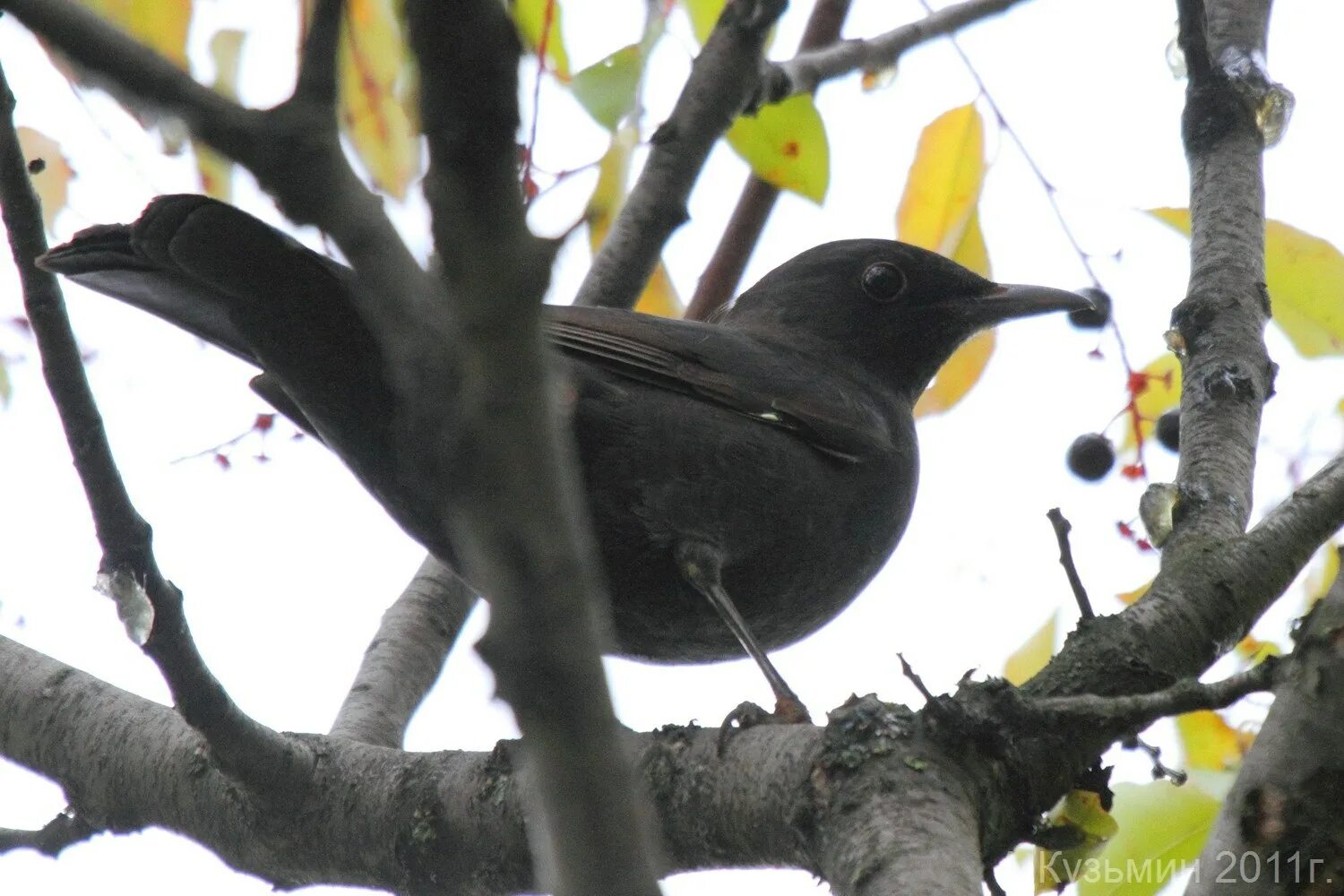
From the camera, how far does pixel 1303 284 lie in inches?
157

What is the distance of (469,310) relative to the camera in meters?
1.16

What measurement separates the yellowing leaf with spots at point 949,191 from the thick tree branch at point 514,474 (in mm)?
3293

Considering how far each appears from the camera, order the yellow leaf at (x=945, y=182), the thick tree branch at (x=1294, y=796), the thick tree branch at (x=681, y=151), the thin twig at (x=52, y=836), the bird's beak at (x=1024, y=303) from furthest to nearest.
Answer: the bird's beak at (x=1024, y=303), the yellow leaf at (x=945, y=182), the thick tree branch at (x=681, y=151), the thin twig at (x=52, y=836), the thick tree branch at (x=1294, y=796)

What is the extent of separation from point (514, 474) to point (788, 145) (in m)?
3.10

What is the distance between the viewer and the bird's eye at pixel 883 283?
5176mm

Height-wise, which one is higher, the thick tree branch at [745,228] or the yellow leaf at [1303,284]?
the thick tree branch at [745,228]

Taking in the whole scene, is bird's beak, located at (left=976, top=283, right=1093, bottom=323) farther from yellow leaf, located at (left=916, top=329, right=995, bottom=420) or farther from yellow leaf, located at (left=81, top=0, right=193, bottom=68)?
yellow leaf, located at (left=81, top=0, right=193, bottom=68)

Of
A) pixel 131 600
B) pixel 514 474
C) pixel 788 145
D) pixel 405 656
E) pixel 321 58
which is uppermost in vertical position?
pixel 788 145

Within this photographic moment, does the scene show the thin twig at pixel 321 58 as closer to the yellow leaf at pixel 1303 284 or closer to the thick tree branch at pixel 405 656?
the thick tree branch at pixel 405 656

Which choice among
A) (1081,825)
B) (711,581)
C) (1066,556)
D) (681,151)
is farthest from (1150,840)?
(681,151)

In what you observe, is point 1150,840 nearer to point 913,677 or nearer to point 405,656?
point 913,677

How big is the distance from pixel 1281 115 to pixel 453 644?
3.07 meters

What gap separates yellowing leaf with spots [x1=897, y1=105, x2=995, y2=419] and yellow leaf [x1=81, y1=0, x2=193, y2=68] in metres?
2.17

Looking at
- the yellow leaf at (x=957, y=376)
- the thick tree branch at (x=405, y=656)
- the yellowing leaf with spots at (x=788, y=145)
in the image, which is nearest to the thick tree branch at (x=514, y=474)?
the thick tree branch at (x=405, y=656)
